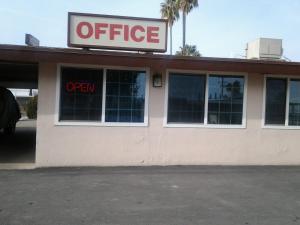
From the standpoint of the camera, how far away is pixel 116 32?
11617 mm

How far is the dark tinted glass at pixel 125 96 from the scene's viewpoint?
1159 centimetres

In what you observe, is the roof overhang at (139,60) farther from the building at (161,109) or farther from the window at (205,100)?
the window at (205,100)

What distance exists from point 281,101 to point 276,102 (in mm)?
153

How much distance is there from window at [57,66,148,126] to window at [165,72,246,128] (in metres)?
0.81

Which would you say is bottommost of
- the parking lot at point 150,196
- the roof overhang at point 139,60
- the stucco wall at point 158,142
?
the parking lot at point 150,196

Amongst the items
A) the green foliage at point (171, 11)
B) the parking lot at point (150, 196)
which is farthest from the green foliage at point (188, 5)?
the parking lot at point (150, 196)

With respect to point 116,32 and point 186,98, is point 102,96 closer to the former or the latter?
point 116,32

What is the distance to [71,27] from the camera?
11.5 m

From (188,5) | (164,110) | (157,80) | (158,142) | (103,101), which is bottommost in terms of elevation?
(158,142)

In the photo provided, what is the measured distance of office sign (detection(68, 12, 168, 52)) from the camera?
11.5 m

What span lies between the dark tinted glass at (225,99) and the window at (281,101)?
0.81 meters

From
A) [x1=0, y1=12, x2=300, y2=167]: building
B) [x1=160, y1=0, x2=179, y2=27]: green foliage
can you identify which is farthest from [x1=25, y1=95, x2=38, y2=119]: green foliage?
[x1=0, y1=12, x2=300, y2=167]: building

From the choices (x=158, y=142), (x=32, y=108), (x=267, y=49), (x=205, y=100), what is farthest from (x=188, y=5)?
(x=158, y=142)

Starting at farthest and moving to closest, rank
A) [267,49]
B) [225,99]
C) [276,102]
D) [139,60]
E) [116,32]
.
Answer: [267,49] < [276,102] < [225,99] < [116,32] < [139,60]
